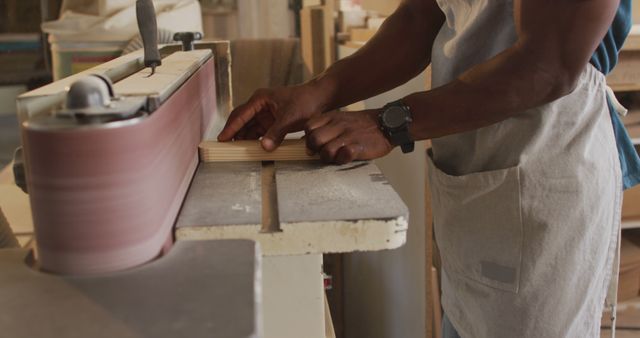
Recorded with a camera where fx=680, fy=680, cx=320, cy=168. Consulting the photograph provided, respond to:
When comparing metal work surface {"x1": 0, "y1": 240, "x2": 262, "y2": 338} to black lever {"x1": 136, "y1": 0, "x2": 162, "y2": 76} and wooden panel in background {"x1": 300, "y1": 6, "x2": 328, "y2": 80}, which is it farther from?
wooden panel in background {"x1": 300, "y1": 6, "x2": 328, "y2": 80}

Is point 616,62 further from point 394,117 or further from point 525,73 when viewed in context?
point 394,117

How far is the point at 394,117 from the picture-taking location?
995 millimetres

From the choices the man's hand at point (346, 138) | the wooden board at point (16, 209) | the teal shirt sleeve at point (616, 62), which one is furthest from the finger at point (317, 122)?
the wooden board at point (16, 209)

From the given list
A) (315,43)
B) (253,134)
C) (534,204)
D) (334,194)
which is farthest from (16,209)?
(315,43)

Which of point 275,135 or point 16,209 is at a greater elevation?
point 275,135

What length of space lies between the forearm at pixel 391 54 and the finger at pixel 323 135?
31 cm

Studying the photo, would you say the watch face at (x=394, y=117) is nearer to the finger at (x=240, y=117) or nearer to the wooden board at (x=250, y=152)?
the wooden board at (x=250, y=152)

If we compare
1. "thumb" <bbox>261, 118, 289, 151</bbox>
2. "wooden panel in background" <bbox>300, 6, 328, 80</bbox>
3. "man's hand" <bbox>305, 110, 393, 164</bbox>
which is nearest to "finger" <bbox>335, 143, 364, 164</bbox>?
"man's hand" <bbox>305, 110, 393, 164</bbox>

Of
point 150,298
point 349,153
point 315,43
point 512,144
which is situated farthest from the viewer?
point 315,43

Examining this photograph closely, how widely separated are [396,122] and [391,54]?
15.3 inches

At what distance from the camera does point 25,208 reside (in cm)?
179

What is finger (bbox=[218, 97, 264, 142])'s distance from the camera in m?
1.16

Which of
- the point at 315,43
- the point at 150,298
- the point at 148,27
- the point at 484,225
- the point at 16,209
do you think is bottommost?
the point at 16,209

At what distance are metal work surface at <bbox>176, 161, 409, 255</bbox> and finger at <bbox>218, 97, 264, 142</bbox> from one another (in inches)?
8.3
